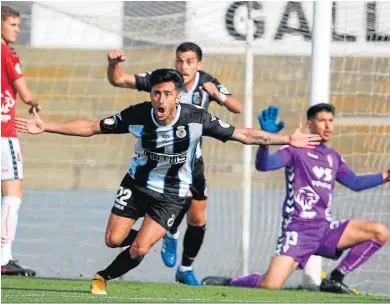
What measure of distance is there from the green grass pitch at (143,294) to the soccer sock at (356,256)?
1.51 feet

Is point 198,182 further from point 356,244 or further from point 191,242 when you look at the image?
point 356,244

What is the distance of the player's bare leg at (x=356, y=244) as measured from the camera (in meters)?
10.5

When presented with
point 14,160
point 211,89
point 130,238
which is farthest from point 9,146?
point 211,89

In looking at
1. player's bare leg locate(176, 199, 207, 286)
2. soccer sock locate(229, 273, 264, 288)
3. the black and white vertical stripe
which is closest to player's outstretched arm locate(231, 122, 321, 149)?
player's bare leg locate(176, 199, 207, 286)

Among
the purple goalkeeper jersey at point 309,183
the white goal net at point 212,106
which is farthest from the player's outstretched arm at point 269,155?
the white goal net at point 212,106

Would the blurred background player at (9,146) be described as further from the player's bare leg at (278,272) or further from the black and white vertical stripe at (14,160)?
the player's bare leg at (278,272)

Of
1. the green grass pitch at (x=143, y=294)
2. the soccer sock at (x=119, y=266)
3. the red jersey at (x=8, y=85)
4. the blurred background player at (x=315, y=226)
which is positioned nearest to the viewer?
the green grass pitch at (x=143, y=294)

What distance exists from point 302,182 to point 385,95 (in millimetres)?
2111

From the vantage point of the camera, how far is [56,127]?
832cm

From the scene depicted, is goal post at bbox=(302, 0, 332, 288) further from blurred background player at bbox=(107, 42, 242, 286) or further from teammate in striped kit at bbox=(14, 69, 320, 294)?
teammate in striped kit at bbox=(14, 69, 320, 294)

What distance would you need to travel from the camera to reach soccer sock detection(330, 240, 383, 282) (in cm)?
1059

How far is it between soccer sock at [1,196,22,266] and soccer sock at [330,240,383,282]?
2778 mm

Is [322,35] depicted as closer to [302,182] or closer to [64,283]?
[302,182]

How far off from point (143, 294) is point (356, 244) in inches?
96.6
